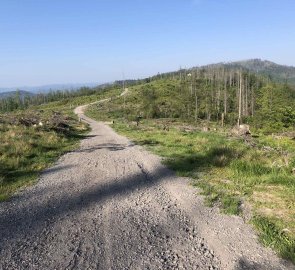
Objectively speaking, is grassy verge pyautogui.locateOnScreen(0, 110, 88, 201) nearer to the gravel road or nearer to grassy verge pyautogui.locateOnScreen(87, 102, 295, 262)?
the gravel road

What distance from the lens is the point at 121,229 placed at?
7.86 metres

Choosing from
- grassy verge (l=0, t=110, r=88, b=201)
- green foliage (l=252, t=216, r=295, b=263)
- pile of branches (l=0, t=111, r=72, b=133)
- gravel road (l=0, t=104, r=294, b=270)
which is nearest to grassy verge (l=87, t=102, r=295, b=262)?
green foliage (l=252, t=216, r=295, b=263)

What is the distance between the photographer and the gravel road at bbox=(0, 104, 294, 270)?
634cm

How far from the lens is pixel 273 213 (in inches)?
337

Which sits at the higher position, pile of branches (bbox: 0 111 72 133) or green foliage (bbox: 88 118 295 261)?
green foliage (bbox: 88 118 295 261)

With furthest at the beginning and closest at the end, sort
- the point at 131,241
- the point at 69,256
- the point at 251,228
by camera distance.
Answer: the point at 251,228 < the point at 131,241 < the point at 69,256

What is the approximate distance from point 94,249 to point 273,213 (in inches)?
182

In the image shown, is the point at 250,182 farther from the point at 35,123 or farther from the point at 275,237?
the point at 35,123

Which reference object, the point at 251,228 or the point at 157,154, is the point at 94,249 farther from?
the point at 157,154

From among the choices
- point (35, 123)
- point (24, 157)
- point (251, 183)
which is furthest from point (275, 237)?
point (35, 123)

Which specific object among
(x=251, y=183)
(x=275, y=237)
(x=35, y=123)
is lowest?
(x=35, y=123)

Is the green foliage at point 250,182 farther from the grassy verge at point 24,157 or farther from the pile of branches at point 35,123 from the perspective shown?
the pile of branches at point 35,123

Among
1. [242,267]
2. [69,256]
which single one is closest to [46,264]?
[69,256]

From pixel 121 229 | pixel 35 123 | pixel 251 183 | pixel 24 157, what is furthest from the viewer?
pixel 35 123
